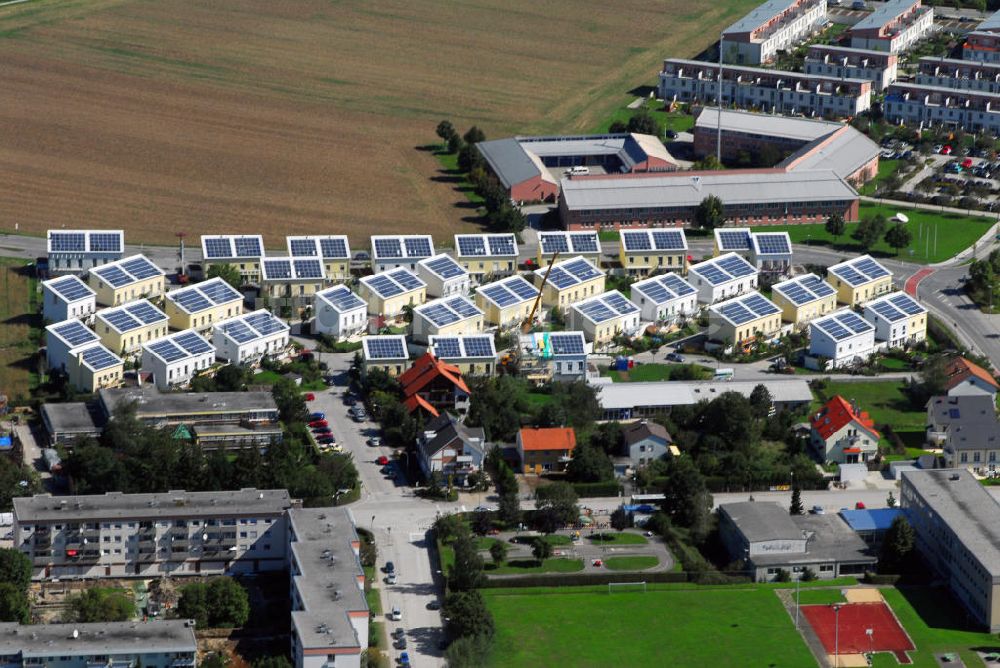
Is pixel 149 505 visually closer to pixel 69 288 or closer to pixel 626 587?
pixel 626 587

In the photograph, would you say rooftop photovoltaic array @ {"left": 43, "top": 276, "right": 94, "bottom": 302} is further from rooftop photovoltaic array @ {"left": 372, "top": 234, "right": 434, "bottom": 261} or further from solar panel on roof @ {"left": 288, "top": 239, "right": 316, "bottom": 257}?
rooftop photovoltaic array @ {"left": 372, "top": 234, "right": 434, "bottom": 261}

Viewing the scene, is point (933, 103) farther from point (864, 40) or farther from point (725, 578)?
point (725, 578)

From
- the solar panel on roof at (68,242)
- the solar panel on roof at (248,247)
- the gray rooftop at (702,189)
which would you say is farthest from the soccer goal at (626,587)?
the gray rooftop at (702,189)

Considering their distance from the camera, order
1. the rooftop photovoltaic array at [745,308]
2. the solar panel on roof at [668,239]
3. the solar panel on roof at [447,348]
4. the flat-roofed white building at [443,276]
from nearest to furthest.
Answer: the solar panel on roof at [447,348], the rooftop photovoltaic array at [745,308], the flat-roofed white building at [443,276], the solar panel on roof at [668,239]

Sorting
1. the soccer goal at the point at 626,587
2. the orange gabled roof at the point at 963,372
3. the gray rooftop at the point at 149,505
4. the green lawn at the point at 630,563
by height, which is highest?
the orange gabled roof at the point at 963,372

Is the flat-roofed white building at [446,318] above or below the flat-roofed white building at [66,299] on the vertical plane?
below

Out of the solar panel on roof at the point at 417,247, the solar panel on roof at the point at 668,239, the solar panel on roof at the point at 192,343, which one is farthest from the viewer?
the solar panel on roof at the point at 668,239

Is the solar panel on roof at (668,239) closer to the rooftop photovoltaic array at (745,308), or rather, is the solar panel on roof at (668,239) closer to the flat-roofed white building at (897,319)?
the rooftop photovoltaic array at (745,308)

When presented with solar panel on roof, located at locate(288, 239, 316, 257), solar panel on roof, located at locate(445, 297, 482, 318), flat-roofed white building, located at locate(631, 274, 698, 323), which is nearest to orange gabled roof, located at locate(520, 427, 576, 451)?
solar panel on roof, located at locate(445, 297, 482, 318)
